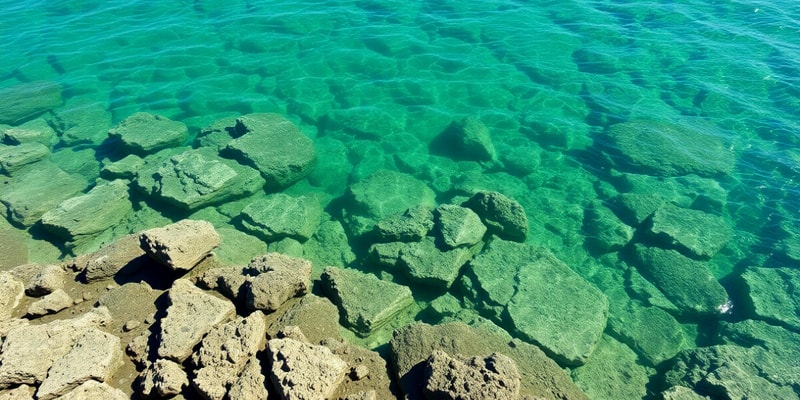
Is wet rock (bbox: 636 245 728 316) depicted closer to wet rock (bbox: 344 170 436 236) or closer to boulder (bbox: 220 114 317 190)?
wet rock (bbox: 344 170 436 236)

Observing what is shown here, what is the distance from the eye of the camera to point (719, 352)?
802cm

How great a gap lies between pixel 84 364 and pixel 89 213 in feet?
17.8

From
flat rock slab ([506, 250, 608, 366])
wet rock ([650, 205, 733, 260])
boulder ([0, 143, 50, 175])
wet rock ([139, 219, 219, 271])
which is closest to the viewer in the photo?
wet rock ([139, 219, 219, 271])

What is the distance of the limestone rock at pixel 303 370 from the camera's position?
5637mm

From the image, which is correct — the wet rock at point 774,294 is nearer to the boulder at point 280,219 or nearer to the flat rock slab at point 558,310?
the flat rock slab at point 558,310

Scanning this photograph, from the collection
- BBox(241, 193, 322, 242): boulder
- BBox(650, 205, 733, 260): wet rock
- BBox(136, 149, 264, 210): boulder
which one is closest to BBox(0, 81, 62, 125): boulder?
BBox(136, 149, 264, 210): boulder

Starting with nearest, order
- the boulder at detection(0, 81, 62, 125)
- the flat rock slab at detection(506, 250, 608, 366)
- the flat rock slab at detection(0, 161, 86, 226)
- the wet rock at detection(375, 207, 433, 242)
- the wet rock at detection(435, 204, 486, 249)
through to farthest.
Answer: the flat rock slab at detection(506, 250, 608, 366)
the wet rock at detection(435, 204, 486, 249)
the wet rock at detection(375, 207, 433, 242)
the flat rock slab at detection(0, 161, 86, 226)
the boulder at detection(0, 81, 62, 125)

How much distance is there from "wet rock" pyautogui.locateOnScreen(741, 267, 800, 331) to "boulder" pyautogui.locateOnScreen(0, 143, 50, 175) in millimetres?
17179

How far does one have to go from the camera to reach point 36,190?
11.2 m

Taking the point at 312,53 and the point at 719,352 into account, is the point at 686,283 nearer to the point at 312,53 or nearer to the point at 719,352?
the point at 719,352

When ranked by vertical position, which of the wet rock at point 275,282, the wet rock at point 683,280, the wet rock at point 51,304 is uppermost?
the wet rock at point 275,282

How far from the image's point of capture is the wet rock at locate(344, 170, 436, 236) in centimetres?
1088

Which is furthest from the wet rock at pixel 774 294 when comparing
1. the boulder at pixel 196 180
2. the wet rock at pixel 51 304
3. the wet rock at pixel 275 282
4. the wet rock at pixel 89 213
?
the wet rock at pixel 89 213

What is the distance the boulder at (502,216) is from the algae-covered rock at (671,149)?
4369 mm
